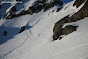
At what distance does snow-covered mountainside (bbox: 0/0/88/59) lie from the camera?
1032cm

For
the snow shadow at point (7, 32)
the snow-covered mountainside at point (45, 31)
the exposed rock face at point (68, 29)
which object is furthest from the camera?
the snow shadow at point (7, 32)

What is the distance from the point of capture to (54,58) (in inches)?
393

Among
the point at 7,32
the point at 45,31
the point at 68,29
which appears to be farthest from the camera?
the point at 7,32

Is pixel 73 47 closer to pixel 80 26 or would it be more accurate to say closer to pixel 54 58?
pixel 54 58

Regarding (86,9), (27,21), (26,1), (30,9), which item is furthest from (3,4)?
(86,9)

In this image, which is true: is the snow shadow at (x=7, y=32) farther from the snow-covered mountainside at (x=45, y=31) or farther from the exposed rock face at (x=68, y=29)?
the exposed rock face at (x=68, y=29)

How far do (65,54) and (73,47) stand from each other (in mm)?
1055

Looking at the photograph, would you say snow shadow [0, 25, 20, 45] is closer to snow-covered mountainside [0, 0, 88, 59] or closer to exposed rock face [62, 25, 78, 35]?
snow-covered mountainside [0, 0, 88, 59]

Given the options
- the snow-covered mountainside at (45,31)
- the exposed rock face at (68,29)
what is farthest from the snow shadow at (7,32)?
the exposed rock face at (68,29)

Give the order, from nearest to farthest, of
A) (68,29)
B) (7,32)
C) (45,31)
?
(68,29) → (45,31) → (7,32)

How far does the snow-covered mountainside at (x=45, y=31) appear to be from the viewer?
33.9ft

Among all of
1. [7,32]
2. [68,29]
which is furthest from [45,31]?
[7,32]

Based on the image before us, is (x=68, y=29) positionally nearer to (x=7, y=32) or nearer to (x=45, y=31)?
(x=45, y=31)

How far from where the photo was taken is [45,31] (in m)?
22.6
